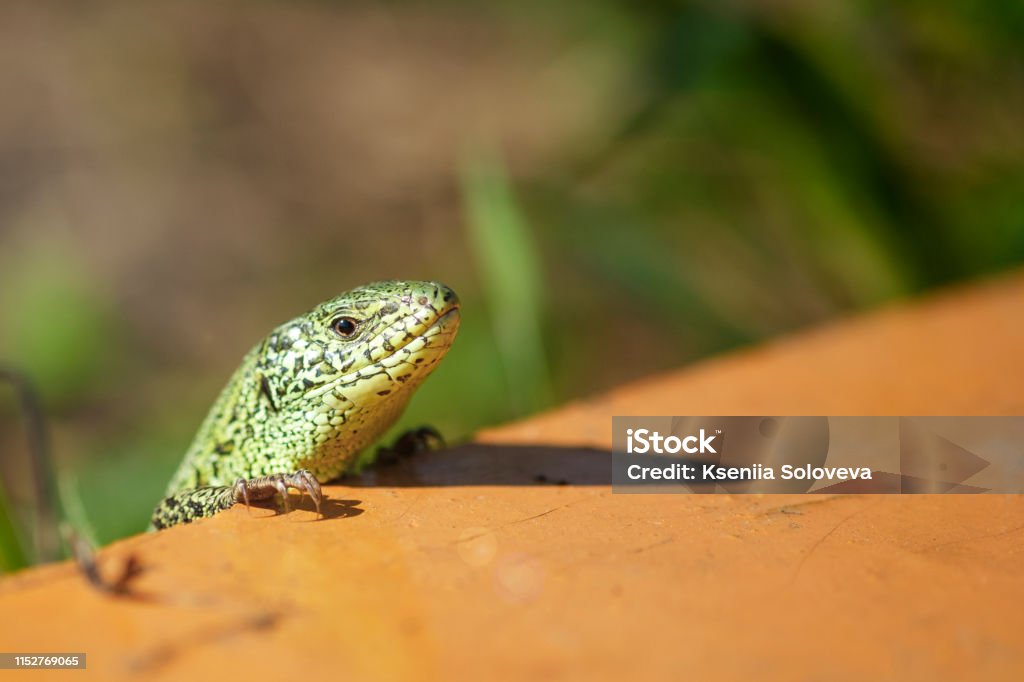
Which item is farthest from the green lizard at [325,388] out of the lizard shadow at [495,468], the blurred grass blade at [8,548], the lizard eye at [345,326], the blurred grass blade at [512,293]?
the blurred grass blade at [512,293]

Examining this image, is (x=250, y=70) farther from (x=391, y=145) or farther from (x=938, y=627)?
(x=938, y=627)

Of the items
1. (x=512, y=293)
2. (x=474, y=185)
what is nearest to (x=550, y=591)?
(x=512, y=293)

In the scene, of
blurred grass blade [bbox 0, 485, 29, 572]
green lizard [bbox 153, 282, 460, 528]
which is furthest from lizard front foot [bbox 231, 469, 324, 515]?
blurred grass blade [bbox 0, 485, 29, 572]

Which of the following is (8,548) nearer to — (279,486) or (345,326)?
(279,486)

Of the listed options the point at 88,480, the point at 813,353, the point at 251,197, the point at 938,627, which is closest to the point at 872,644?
the point at 938,627

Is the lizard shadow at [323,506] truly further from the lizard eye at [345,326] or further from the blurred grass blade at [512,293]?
the blurred grass blade at [512,293]
